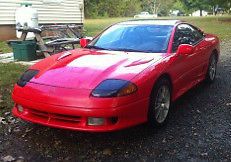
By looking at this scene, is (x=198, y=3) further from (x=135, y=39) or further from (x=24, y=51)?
(x=135, y=39)

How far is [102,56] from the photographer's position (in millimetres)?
5398

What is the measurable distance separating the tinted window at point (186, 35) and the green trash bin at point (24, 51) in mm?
4644

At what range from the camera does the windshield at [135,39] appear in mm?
5695

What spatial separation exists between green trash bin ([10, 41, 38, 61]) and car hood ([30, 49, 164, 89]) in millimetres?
4623

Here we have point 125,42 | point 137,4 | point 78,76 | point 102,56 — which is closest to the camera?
point 78,76

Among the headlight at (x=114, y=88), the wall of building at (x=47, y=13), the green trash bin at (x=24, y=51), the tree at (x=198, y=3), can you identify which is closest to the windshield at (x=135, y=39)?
the headlight at (x=114, y=88)

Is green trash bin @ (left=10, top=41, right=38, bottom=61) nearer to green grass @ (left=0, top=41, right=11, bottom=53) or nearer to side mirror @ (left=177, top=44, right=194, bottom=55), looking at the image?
green grass @ (left=0, top=41, right=11, bottom=53)

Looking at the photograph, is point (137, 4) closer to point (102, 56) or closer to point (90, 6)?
point (90, 6)

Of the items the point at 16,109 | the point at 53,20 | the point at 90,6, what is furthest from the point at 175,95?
the point at 90,6

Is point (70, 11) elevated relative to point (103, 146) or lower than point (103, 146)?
elevated

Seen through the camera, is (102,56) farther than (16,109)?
Yes

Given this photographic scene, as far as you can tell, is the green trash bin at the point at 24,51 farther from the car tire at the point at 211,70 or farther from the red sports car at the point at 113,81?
the car tire at the point at 211,70

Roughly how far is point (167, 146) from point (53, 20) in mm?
13952

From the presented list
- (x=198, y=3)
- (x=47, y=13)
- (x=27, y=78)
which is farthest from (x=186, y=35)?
(x=198, y=3)
